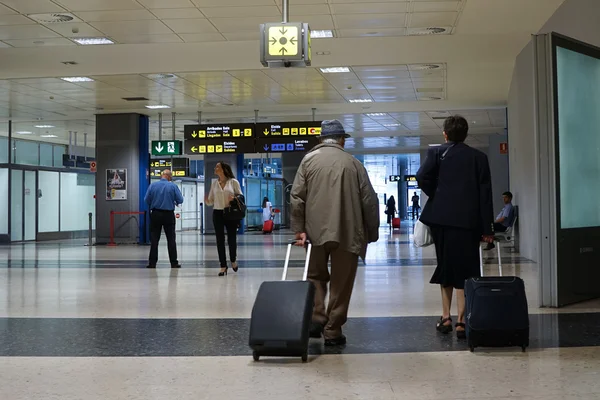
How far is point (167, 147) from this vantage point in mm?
20984

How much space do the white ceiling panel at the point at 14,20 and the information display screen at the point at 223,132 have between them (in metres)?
8.48

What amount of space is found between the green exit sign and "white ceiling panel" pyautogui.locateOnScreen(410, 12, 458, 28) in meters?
10.4

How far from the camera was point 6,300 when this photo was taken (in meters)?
8.00

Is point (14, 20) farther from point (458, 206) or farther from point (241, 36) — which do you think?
point (458, 206)

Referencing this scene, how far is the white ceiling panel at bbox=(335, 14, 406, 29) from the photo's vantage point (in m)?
11.3

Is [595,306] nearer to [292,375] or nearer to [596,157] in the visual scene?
[596,157]

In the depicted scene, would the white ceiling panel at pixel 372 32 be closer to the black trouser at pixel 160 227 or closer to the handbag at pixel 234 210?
the handbag at pixel 234 210

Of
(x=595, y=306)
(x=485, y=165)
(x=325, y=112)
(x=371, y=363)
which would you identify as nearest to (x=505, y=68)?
(x=325, y=112)

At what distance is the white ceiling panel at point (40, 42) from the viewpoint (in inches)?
499

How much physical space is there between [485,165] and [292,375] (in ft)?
7.07

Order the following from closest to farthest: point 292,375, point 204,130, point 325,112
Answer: point 292,375
point 204,130
point 325,112

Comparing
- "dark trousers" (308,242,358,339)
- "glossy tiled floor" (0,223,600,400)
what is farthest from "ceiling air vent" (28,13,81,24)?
"dark trousers" (308,242,358,339)

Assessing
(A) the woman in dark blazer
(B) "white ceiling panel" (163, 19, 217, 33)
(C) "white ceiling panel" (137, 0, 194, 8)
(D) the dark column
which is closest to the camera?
(A) the woman in dark blazer

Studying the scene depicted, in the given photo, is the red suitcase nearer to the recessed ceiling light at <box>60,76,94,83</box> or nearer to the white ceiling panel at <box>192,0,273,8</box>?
the recessed ceiling light at <box>60,76,94,83</box>
